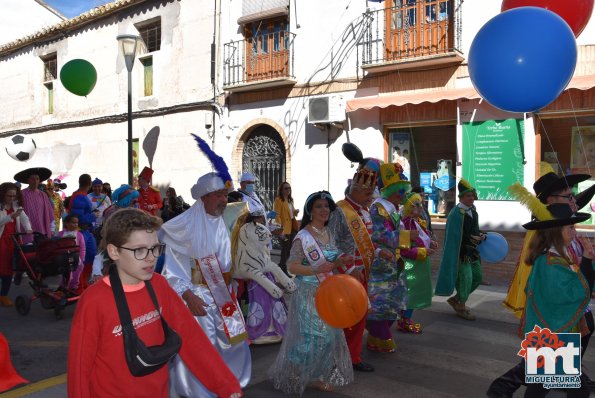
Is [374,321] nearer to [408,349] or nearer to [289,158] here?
[408,349]

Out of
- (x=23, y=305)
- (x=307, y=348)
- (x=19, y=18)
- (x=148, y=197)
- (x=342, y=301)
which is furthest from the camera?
(x=19, y=18)

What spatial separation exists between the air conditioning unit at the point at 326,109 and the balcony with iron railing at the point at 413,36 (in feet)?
3.34

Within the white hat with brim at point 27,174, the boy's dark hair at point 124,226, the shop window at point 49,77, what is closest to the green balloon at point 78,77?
the white hat with brim at point 27,174

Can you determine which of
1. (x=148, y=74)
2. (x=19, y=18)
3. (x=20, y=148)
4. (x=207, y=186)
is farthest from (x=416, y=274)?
(x=19, y=18)

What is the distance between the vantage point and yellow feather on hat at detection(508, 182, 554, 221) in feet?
12.7

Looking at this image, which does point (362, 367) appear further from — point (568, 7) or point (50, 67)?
point (50, 67)

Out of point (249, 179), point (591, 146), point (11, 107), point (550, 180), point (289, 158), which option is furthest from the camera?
point (11, 107)

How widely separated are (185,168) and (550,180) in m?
13.1

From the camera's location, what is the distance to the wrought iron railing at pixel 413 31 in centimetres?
1108

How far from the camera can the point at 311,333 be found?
14.8ft

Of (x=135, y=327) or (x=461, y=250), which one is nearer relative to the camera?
(x=135, y=327)

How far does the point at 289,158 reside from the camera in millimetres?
13906

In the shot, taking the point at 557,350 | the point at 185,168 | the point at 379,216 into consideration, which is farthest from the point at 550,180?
the point at 185,168

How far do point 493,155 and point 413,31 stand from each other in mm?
3104
